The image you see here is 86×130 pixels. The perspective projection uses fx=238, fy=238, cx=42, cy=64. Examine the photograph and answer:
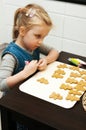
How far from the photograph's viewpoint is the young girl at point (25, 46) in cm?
96

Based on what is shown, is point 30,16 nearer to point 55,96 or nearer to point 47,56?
point 47,56

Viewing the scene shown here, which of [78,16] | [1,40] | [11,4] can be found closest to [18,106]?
[78,16]

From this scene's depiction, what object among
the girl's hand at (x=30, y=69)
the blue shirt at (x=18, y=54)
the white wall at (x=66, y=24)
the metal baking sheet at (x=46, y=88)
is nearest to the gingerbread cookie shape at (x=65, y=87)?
the metal baking sheet at (x=46, y=88)

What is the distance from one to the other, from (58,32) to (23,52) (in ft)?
3.33

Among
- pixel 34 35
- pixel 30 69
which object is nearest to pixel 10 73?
pixel 30 69

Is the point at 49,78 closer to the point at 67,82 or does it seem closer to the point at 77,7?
the point at 67,82

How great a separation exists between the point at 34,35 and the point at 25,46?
0.29 ft

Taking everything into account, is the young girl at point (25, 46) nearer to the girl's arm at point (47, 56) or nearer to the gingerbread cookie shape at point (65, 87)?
the girl's arm at point (47, 56)

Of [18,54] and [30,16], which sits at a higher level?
[30,16]

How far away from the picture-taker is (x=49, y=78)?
3.07 feet

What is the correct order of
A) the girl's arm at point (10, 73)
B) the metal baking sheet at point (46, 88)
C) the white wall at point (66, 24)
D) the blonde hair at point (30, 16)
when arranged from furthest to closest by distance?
the white wall at point (66, 24) < the blonde hair at point (30, 16) < the girl's arm at point (10, 73) < the metal baking sheet at point (46, 88)

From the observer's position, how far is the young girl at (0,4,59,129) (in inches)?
37.7

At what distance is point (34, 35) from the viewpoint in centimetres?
102

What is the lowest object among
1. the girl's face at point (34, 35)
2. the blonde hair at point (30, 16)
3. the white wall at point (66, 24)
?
the white wall at point (66, 24)
